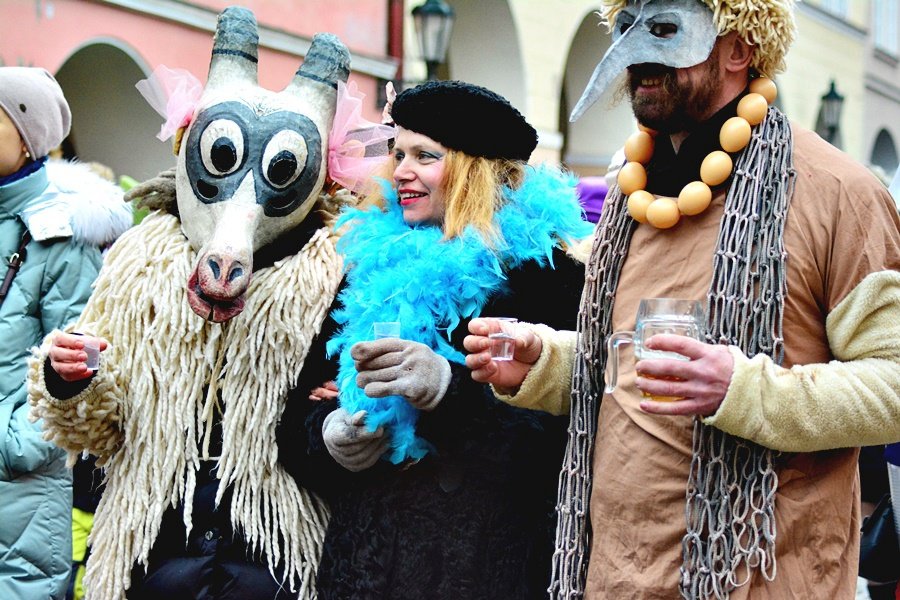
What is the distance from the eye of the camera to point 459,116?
282cm

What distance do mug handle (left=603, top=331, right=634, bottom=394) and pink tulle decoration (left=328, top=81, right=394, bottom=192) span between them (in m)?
1.13

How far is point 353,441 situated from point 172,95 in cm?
112

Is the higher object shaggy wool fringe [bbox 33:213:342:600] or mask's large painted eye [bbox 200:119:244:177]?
mask's large painted eye [bbox 200:119:244:177]

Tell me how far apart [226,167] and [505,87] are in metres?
9.13

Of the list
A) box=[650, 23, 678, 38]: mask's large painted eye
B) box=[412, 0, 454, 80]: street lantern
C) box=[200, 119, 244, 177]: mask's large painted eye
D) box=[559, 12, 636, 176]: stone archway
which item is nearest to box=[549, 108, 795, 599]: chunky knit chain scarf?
box=[650, 23, 678, 38]: mask's large painted eye

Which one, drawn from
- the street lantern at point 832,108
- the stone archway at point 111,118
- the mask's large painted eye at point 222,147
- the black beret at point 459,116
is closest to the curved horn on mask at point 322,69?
the mask's large painted eye at point 222,147

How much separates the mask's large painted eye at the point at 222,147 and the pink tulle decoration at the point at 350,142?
0.26 meters

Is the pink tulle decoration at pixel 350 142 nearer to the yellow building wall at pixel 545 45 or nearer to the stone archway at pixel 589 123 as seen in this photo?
the yellow building wall at pixel 545 45

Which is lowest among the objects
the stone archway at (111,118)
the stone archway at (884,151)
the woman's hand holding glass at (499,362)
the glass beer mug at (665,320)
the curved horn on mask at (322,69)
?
the woman's hand holding glass at (499,362)

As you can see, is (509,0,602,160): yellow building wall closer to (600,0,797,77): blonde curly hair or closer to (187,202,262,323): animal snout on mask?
(187,202,262,323): animal snout on mask

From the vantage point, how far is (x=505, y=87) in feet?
39.1

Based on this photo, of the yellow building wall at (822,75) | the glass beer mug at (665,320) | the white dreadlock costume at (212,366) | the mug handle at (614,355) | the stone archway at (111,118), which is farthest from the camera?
the yellow building wall at (822,75)

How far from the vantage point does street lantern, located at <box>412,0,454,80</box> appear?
26.7 feet

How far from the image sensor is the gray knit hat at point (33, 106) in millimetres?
3699
